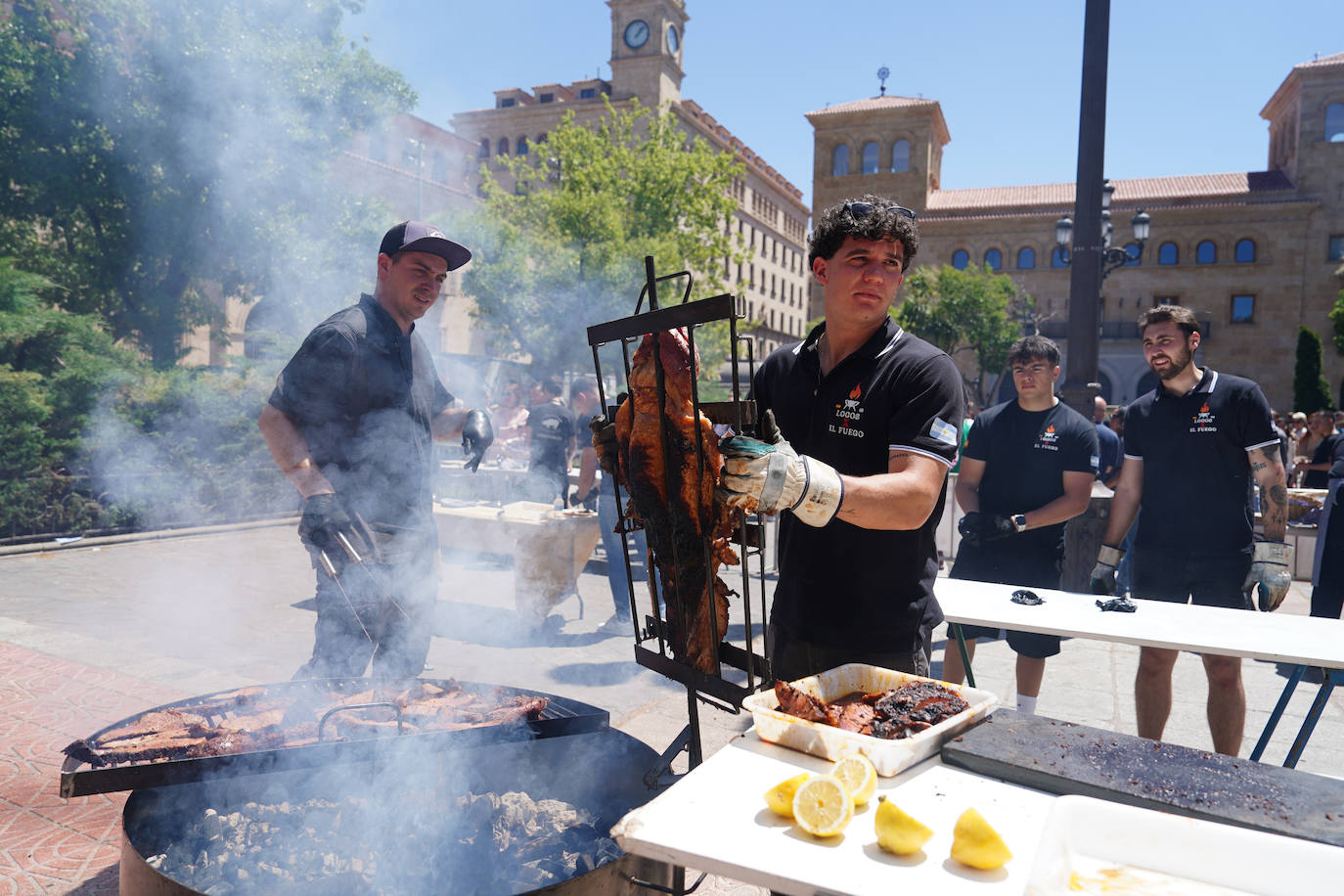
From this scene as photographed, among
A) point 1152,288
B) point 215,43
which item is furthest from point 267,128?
point 1152,288

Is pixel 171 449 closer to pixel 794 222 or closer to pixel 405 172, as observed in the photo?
pixel 405 172

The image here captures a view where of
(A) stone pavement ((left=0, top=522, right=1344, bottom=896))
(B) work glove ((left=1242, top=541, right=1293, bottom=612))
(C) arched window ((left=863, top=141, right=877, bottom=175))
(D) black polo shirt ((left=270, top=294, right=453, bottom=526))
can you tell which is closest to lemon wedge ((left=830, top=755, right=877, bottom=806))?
(A) stone pavement ((left=0, top=522, right=1344, bottom=896))

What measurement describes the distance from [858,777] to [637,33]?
61.3 metres

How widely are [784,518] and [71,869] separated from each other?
2911 mm

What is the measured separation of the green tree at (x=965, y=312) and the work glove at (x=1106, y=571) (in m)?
37.0

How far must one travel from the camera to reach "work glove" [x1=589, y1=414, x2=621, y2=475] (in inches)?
82.6

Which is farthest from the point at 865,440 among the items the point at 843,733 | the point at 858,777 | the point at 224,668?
the point at 224,668

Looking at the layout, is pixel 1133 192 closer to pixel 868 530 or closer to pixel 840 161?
pixel 840 161

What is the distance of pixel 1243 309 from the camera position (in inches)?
1747

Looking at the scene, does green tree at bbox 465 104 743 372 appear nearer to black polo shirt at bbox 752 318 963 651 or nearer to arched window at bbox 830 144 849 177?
black polo shirt at bbox 752 318 963 651

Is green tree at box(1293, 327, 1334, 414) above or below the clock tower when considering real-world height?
below

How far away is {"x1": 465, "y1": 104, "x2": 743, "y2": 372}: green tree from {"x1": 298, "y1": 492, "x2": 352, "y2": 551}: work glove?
2127 cm

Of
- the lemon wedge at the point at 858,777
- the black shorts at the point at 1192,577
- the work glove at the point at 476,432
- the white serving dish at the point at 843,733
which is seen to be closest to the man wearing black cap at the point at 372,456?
the work glove at the point at 476,432

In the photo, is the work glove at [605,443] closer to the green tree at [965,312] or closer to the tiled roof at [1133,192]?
the green tree at [965,312]
